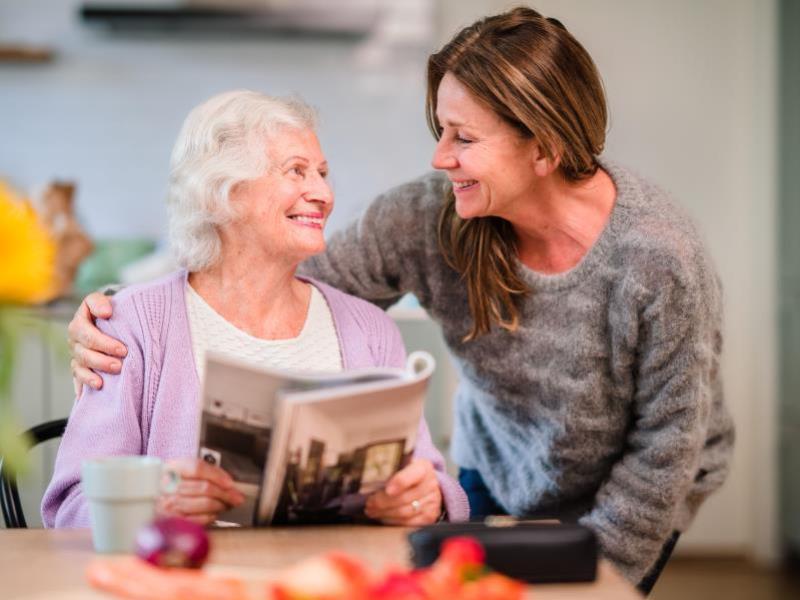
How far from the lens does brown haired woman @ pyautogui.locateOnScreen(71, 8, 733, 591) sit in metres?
1.74

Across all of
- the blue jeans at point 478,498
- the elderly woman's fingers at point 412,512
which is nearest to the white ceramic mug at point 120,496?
the elderly woman's fingers at point 412,512

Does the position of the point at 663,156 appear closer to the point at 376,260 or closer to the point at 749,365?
the point at 749,365

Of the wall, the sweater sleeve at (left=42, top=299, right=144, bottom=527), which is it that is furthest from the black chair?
the wall

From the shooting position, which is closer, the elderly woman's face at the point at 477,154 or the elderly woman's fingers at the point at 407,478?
the elderly woman's fingers at the point at 407,478

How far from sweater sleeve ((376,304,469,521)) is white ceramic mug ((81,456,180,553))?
493 mm

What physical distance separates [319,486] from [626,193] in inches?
31.6

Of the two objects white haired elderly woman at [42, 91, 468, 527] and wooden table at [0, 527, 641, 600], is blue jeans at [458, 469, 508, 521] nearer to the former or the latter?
white haired elderly woman at [42, 91, 468, 527]

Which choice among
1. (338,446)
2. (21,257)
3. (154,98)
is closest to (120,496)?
(338,446)

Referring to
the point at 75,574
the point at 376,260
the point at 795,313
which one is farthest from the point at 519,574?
the point at 795,313

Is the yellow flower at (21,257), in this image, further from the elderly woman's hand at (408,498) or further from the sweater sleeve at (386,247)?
the sweater sleeve at (386,247)

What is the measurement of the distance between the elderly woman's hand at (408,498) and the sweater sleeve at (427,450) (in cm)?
5

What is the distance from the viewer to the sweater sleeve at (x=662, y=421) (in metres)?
1.74

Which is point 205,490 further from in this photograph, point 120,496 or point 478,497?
point 478,497

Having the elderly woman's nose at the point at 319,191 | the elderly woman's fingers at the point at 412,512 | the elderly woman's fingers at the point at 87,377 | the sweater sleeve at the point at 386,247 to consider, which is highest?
the elderly woman's nose at the point at 319,191
